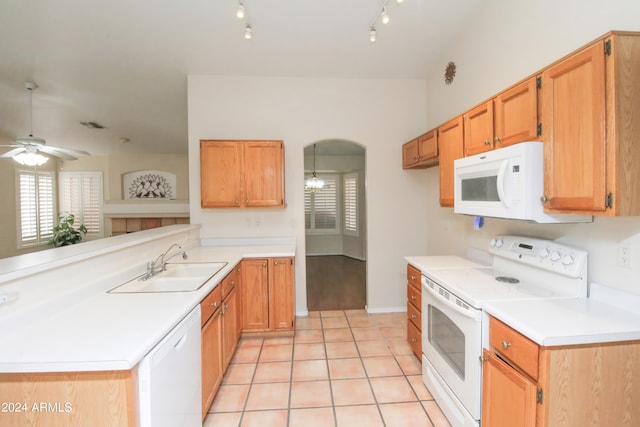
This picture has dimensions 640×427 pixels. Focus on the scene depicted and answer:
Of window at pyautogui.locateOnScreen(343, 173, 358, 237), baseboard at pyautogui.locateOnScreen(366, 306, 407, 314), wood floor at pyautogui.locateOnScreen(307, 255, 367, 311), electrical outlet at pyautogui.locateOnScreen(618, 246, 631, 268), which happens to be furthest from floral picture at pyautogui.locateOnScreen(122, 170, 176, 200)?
electrical outlet at pyautogui.locateOnScreen(618, 246, 631, 268)

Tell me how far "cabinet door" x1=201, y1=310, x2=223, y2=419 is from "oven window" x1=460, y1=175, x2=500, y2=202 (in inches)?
77.8

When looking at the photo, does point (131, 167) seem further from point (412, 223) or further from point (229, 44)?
point (412, 223)

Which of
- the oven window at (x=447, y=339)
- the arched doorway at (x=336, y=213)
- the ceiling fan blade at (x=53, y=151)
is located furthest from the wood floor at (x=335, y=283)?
the ceiling fan blade at (x=53, y=151)

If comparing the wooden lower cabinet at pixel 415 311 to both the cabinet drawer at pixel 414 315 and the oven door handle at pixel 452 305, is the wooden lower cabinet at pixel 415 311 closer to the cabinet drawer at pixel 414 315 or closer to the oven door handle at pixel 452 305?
the cabinet drawer at pixel 414 315

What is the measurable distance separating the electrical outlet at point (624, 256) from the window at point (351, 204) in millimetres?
5885

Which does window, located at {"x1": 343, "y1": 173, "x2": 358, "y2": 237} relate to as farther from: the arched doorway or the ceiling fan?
the ceiling fan

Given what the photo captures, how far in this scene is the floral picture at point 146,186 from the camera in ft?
23.8

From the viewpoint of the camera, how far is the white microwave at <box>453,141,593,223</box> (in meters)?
1.53

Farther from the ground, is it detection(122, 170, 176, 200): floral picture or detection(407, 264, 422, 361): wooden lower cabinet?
detection(122, 170, 176, 200): floral picture

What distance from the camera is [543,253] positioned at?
173 centimetres

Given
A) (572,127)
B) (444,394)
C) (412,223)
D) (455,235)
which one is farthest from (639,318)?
(412,223)

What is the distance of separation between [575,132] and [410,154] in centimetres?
207

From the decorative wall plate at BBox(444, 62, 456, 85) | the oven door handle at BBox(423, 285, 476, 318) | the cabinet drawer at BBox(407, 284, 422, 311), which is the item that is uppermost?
the decorative wall plate at BBox(444, 62, 456, 85)

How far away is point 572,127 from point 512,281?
1012mm
